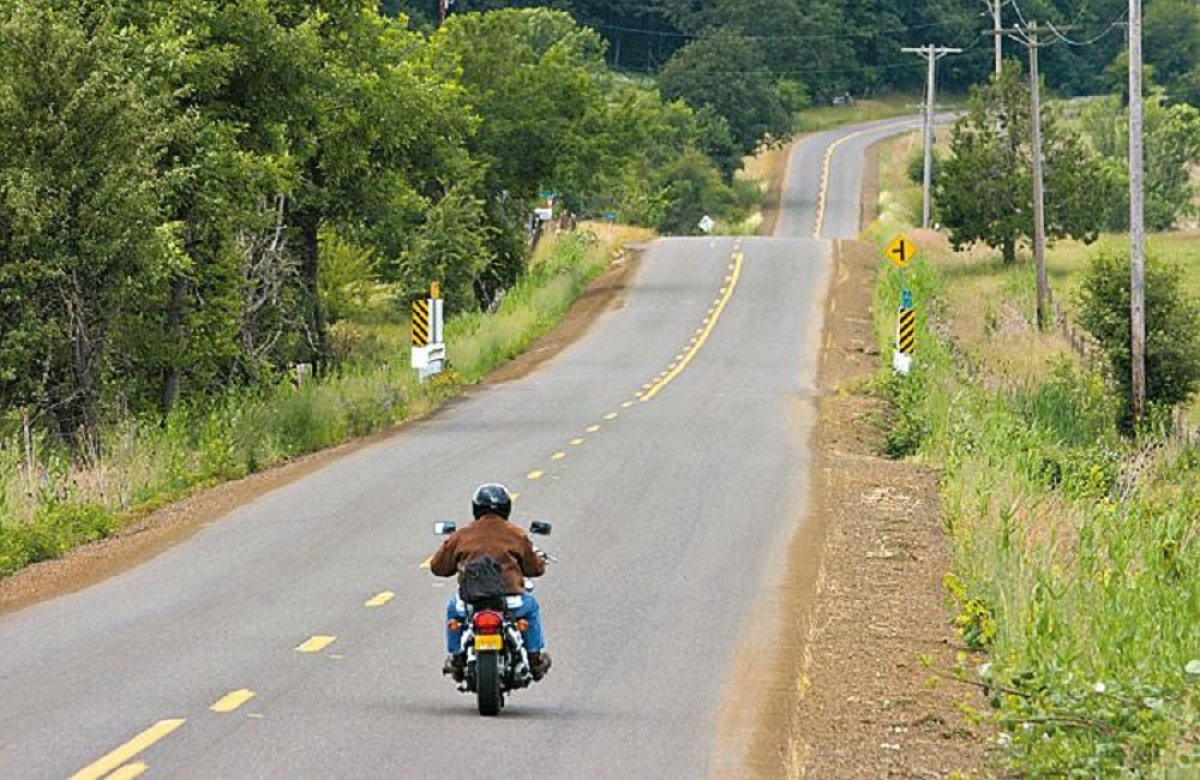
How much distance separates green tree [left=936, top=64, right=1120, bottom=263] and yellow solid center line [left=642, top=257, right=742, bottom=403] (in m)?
7.56

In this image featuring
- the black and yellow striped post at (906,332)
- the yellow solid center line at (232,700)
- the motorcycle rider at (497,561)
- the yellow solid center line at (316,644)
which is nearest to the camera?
the yellow solid center line at (232,700)

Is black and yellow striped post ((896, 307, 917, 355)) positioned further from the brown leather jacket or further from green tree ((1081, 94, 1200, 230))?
green tree ((1081, 94, 1200, 230))

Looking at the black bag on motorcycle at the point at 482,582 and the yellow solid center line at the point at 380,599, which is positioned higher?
the black bag on motorcycle at the point at 482,582

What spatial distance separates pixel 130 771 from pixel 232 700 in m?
1.97

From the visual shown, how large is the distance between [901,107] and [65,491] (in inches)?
5589

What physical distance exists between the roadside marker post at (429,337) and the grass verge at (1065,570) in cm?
821

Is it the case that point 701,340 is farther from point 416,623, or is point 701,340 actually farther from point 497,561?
point 497,561

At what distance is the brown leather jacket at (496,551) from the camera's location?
12.1 m

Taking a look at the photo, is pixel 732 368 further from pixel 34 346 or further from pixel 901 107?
pixel 901 107

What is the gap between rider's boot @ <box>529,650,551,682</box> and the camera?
1206 centimetres

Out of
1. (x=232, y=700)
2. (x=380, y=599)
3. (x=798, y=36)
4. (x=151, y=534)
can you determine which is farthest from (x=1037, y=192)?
(x=798, y=36)

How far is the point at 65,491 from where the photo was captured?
21.1 m

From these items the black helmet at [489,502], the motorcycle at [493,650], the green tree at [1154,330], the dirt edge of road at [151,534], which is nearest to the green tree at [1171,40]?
the green tree at [1154,330]

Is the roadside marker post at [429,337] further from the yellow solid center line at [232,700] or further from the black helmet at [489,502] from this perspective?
the yellow solid center line at [232,700]
